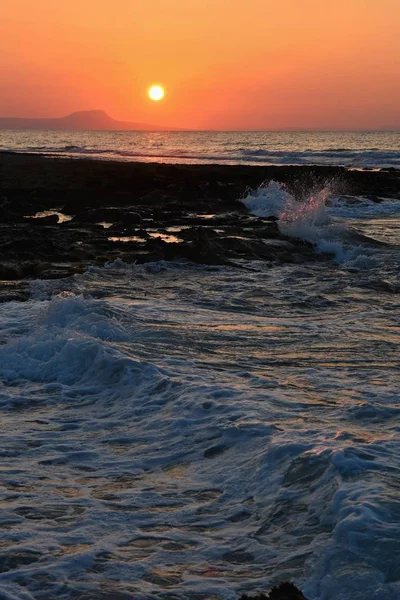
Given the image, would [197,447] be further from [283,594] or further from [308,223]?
[308,223]

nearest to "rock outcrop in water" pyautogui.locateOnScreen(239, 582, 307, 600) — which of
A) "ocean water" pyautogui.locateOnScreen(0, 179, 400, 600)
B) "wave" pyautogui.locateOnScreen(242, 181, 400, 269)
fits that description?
"ocean water" pyautogui.locateOnScreen(0, 179, 400, 600)

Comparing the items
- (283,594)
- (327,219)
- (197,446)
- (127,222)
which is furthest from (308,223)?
(283,594)

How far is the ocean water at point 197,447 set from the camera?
449cm

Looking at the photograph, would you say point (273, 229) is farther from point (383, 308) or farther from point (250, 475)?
point (250, 475)

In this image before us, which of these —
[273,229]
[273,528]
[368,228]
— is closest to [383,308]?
[273,528]

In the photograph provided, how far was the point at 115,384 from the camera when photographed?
8.09 metres

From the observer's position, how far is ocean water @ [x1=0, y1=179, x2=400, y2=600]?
449cm

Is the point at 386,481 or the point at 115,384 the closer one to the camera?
the point at 386,481

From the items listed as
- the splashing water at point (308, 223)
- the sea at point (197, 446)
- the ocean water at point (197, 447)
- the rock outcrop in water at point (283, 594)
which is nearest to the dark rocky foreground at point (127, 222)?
the splashing water at point (308, 223)

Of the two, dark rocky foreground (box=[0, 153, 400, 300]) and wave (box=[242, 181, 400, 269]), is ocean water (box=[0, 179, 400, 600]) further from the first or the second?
wave (box=[242, 181, 400, 269])

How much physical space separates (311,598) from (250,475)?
1.62 meters

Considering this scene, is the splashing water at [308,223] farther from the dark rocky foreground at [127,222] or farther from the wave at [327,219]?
the dark rocky foreground at [127,222]

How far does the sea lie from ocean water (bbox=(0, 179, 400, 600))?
2 cm

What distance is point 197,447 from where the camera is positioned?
634 centimetres
